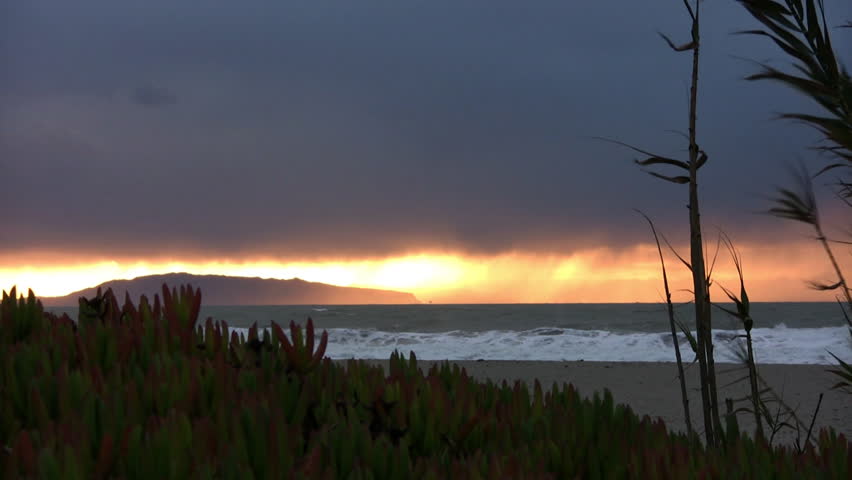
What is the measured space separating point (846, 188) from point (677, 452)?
2634mm

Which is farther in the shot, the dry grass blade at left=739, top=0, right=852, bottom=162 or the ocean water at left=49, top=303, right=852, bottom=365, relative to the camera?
the ocean water at left=49, top=303, right=852, bottom=365

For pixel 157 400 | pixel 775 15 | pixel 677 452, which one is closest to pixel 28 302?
pixel 157 400

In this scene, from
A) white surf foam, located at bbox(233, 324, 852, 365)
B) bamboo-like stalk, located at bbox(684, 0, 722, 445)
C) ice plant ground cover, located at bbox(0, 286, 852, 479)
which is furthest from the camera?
white surf foam, located at bbox(233, 324, 852, 365)

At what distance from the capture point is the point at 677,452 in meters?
1.81

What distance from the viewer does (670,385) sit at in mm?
14297

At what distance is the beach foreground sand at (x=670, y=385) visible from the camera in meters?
10.6

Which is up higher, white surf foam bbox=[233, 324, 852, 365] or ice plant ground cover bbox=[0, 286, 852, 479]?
ice plant ground cover bbox=[0, 286, 852, 479]

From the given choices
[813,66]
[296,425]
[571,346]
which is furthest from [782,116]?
[571,346]

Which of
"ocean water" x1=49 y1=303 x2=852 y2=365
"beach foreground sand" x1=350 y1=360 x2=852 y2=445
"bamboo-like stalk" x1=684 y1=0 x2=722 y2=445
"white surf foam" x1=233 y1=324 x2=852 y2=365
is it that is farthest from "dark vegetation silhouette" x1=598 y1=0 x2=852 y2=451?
"white surf foam" x1=233 y1=324 x2=852 y2=365

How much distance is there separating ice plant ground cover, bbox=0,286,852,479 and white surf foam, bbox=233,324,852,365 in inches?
707

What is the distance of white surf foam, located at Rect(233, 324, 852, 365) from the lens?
21.5m

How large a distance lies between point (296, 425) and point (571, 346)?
77.0 feet

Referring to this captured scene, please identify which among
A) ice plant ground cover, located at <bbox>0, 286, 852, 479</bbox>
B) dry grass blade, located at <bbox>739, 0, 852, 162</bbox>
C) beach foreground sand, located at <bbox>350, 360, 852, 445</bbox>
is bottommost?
beach foreground sand, located at <bbox>350, 360, 852, 445</bbox>

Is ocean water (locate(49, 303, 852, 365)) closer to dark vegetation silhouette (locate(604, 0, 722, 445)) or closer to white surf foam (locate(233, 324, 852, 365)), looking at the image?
white surf foam (locate(233, 324, 852, 365))
